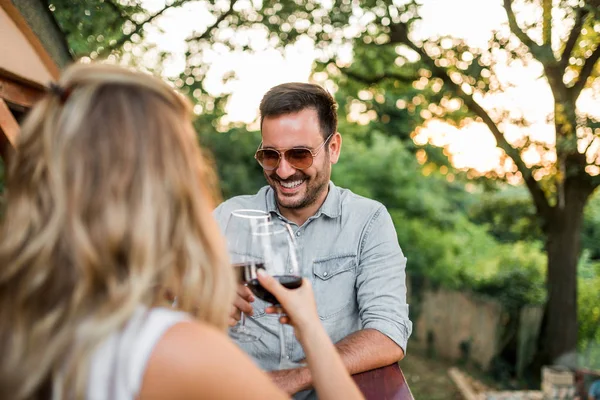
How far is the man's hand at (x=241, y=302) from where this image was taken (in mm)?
1810

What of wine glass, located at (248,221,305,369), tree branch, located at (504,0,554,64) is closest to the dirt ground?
tree branch, located at (504,0,554,64)

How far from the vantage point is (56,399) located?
1101mm

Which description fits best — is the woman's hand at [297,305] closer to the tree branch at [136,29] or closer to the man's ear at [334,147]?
the man's ear at [334,147]

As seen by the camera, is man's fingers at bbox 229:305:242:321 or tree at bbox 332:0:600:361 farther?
tree at bbox 332:0:600:361

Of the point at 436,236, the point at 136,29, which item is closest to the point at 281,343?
the point at 136,29

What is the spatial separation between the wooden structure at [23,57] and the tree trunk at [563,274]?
251 inches

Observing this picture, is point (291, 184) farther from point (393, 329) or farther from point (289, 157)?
point (393, 329)

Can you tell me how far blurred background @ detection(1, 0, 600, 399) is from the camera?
5820mm

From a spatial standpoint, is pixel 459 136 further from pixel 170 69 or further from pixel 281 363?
pixel 281 363

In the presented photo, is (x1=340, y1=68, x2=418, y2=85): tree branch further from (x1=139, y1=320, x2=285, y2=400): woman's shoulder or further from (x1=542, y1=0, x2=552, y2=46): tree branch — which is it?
(x1=139, y1=320, x2=285, y2=400): woman's shoulder

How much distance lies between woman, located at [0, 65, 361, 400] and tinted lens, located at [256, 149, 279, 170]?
4.67 feet

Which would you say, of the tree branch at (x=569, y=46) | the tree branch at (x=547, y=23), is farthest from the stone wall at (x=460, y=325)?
the tree branch at (x=547, y=23)

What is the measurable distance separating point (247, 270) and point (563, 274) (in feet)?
23.8

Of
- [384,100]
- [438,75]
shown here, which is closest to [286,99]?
[438,75]
